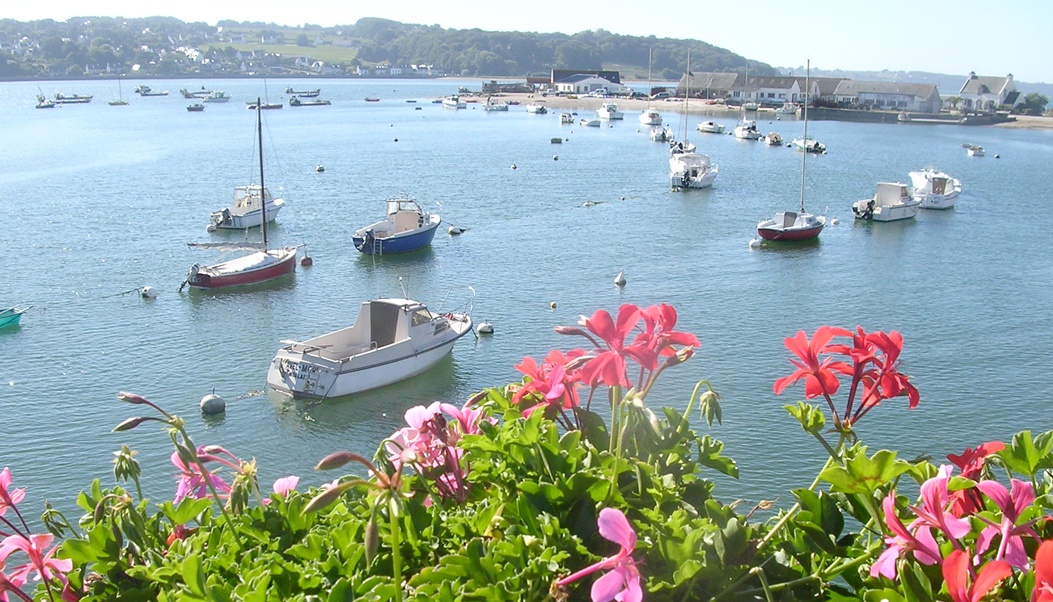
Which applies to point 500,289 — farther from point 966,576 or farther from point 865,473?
point 966,576

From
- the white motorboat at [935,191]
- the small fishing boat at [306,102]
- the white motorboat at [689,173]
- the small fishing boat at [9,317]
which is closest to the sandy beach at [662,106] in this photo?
the small fishing boat at [306,102]

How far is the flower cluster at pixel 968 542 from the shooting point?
78.2 inches

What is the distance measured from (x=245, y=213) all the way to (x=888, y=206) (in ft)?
101

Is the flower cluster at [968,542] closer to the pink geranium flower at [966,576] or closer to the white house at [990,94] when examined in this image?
the pink geranium flower at [966,576]

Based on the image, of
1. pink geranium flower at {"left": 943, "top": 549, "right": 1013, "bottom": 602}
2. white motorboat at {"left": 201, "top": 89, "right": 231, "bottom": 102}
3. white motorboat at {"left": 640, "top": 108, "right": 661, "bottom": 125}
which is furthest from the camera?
white motorboat at {"left": 201, "top": 89, "right": 231, "bottom": 102}

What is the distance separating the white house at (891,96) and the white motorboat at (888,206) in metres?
89.7

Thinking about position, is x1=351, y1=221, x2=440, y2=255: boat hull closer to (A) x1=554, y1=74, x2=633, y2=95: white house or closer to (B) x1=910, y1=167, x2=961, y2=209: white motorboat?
(B) x1=910, y1=167, x2=961, y2=209: white motorboat

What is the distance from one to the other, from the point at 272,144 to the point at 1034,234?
199 feet

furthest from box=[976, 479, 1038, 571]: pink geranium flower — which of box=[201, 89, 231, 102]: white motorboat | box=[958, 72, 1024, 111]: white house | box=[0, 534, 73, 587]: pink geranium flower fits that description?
box=[201, 89, 231, 102]: white motorboat

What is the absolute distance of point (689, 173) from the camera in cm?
5344

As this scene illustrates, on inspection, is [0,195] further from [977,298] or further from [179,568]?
[179,568]

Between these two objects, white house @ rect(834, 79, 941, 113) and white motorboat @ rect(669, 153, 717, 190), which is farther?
white house @ rect(834, 79, 941, 113)

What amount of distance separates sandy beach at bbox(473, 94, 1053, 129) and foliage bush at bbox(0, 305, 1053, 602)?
126983 mm

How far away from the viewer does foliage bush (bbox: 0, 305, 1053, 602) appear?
7.19 ft
